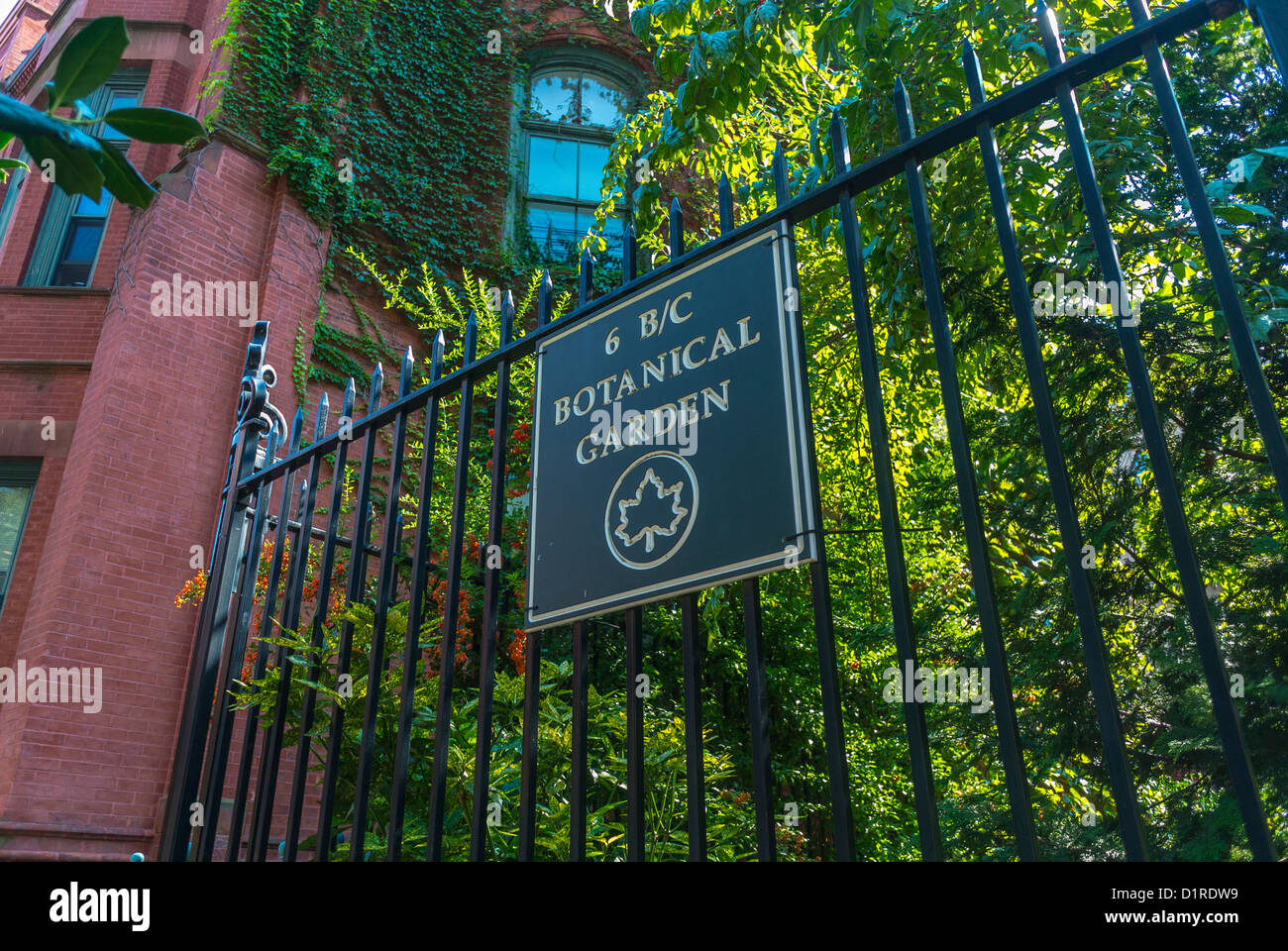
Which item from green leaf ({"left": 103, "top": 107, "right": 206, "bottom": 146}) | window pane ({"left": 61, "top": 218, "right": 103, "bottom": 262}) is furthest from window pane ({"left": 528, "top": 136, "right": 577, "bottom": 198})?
green leaf ({"left": 103, "top": 107, "right": 206, "bottom": 146})

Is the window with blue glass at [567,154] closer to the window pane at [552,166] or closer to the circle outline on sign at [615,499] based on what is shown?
the window pane at [552,166]

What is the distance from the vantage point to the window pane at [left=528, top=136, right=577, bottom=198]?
13055 millimetres

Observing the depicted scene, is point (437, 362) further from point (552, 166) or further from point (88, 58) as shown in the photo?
point (552, 166)

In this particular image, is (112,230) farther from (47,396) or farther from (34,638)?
(34,638)

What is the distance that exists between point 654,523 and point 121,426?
715 centimetres

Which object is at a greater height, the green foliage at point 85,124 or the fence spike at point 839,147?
the fence spike at point 839,147

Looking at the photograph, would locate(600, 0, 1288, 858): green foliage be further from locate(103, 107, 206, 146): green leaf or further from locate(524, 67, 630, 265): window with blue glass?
locate(524, 67, 630, 265): window with blue glass

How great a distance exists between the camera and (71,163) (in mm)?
1239

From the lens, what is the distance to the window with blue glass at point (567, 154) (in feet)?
41.4

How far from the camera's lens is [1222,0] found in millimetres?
1760

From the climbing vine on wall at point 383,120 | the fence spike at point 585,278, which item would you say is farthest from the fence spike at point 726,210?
the climbing vine on wall at point 383,120

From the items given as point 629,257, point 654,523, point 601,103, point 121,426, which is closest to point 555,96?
point 601,103

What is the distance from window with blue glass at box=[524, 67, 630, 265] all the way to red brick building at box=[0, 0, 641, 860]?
315cm
